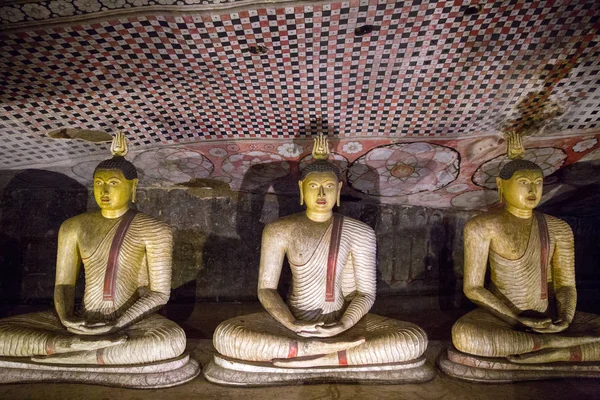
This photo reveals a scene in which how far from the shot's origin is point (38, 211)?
225 inches

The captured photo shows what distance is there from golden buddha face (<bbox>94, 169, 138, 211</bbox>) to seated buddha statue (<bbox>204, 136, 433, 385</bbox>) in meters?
1.31

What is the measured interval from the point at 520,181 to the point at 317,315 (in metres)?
2.12

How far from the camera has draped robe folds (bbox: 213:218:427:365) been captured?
3.59m

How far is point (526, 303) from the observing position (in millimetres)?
4113

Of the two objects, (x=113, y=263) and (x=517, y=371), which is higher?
(x=113, y=263)

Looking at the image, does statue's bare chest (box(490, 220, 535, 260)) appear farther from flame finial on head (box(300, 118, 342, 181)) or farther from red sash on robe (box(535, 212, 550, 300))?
flame finial on head (box(300, 118, 342, 181))

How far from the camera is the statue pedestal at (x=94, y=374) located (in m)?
3.52

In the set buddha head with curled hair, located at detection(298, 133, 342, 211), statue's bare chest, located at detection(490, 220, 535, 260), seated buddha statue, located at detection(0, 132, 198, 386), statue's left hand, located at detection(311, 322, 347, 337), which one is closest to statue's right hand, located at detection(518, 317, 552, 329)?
statue's bare chest, located at detection(490, 220, 535, 260)

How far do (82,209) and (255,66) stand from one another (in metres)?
3.19

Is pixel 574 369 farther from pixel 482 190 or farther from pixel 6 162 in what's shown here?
pixel 6 162

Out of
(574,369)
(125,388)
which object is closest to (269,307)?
(125,388)

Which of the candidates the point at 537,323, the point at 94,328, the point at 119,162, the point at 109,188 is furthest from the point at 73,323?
the point at 537,323

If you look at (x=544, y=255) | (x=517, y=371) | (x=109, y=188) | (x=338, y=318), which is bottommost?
(x=517, y=371)

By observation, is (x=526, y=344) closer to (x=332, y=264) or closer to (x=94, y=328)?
(x=332, y=264)
